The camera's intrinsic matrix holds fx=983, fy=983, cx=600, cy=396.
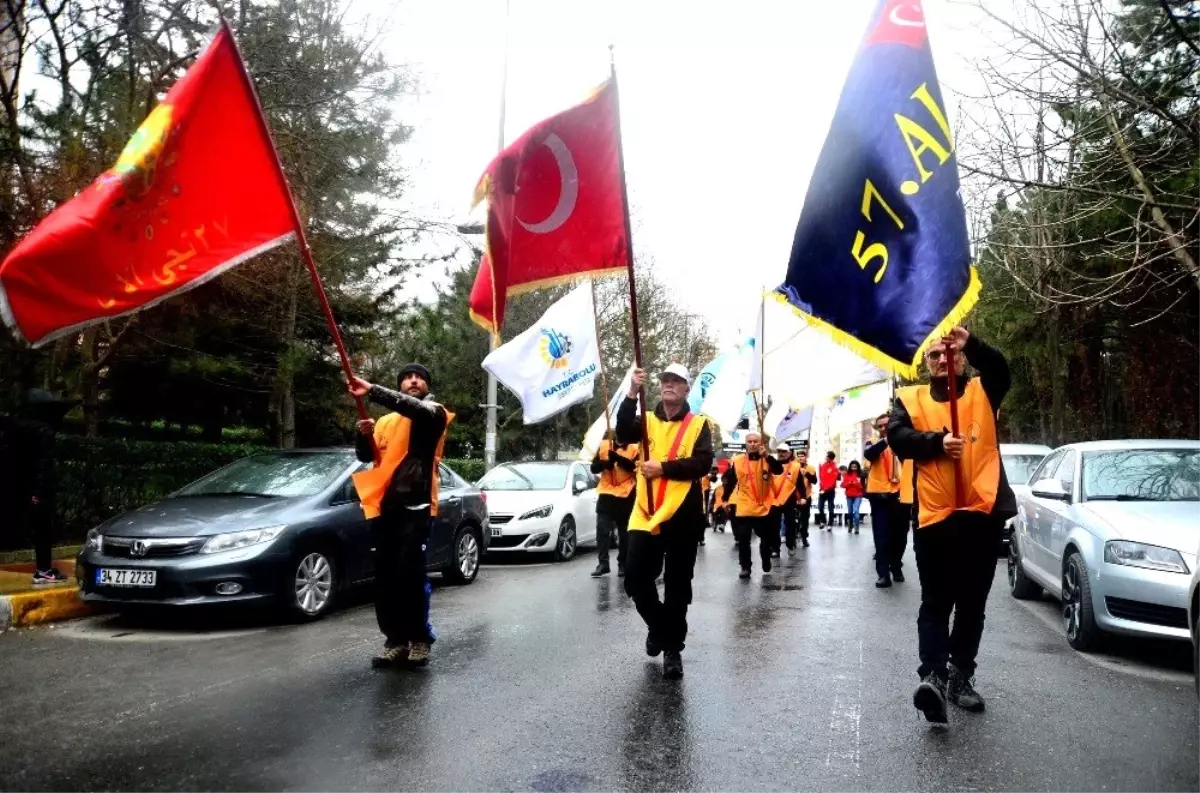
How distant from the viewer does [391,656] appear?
20.0 feet

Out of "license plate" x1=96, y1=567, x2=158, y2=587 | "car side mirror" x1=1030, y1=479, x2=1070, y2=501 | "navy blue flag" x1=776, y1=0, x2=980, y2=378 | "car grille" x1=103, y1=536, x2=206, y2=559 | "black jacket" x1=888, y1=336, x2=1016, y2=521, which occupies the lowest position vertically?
"license plate" x1=96, y1=567, x2=158, y2=587

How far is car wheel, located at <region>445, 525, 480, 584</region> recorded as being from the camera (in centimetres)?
1050

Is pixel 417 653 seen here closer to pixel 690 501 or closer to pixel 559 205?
pixel 690 501

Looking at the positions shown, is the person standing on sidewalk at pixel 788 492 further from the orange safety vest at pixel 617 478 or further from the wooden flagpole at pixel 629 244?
the wooden flagpole at pixel 629 244

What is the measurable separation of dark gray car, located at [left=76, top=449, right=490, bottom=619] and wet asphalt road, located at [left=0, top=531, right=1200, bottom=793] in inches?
13.2

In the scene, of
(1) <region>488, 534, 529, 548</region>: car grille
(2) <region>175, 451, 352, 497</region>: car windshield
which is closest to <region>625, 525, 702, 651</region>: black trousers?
(2) <region>175, 451, 352, 497</region>: car windshield

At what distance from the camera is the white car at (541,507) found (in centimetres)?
1321

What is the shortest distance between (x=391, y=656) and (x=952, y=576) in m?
3.35

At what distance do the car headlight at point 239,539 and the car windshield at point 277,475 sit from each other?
776 millimetres

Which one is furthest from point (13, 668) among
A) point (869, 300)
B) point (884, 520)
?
point (884, 520)

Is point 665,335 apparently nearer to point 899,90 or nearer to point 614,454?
point 614,454

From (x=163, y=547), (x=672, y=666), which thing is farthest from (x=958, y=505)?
(x=163, y=547)

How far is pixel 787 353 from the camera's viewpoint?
41.1ft

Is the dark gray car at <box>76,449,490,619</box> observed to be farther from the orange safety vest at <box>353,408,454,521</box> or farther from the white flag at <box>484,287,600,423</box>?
the white flag at <box>484,287,600,423</box>
